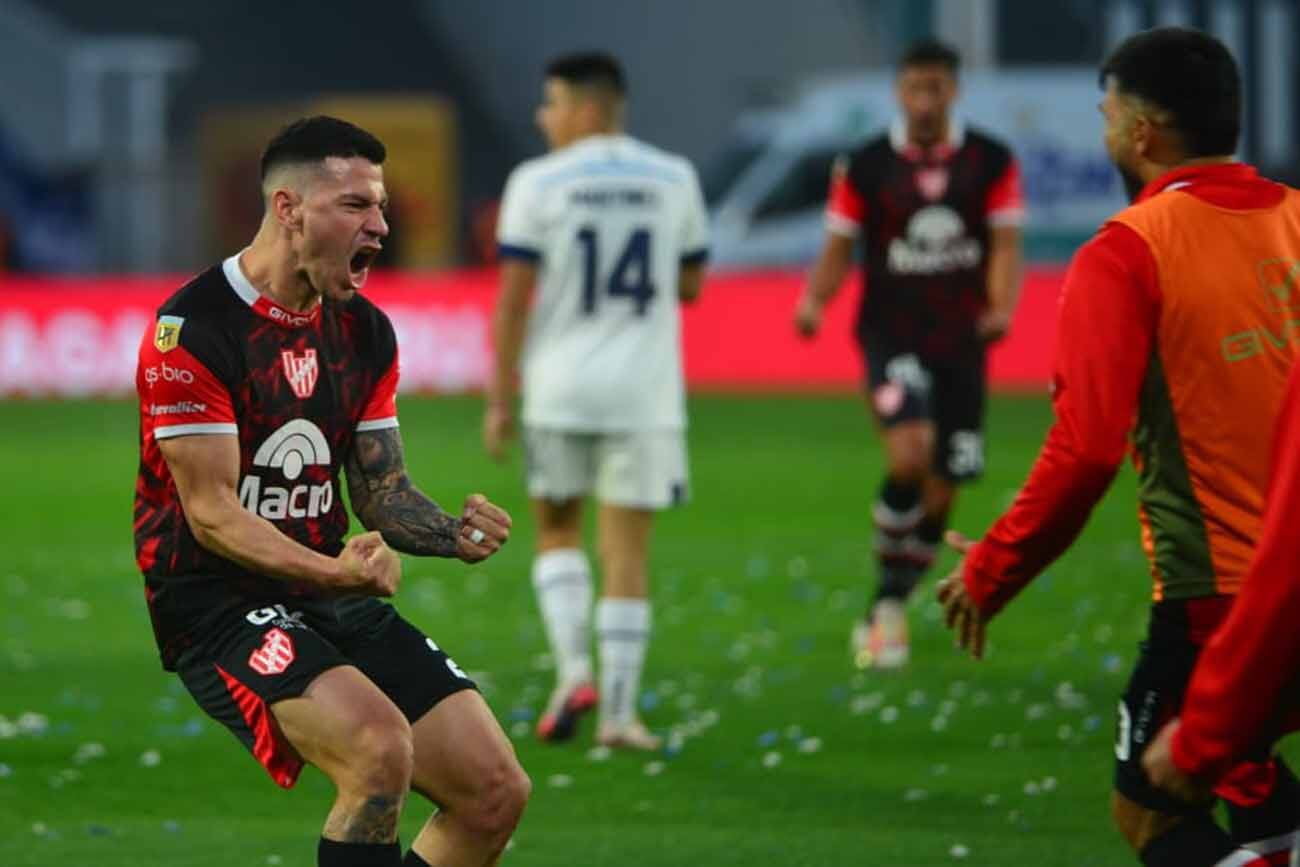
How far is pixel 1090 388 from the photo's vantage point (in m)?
5.13

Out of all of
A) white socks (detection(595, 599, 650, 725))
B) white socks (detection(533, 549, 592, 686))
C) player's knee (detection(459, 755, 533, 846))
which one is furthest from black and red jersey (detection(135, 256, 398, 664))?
white socks (detection(533, 549, 592, 686))

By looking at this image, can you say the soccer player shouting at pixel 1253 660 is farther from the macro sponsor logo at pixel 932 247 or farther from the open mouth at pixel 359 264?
the macro sponsor logo at pixel 932 247

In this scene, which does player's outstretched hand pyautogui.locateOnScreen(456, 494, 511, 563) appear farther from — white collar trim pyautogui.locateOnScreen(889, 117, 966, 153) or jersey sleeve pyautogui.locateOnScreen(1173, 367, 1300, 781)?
white collar trim pyautogui.locateOnScreen(889, 117, 966, 153)

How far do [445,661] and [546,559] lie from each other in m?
3.59

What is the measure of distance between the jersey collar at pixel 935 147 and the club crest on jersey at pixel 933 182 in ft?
0.24

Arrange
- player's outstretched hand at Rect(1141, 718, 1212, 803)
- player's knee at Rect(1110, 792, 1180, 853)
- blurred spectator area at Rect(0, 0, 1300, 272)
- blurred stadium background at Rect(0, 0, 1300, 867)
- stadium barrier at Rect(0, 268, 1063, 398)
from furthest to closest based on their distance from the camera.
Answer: blurred spectator area at Rect(0, 0, 1300, 272) < stadium barrier at Rect(0, 268, 1063, 398) < blurred stadium background at Rect(0, 0, 1300, 867) < player's knee at Rect(1110, 792, 1180, 853) < player's outstretched hand at Rect(1141, 718, 1212, 803)

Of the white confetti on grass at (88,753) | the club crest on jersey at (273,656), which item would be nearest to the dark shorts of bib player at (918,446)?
the white confetti on grass at (88,753)

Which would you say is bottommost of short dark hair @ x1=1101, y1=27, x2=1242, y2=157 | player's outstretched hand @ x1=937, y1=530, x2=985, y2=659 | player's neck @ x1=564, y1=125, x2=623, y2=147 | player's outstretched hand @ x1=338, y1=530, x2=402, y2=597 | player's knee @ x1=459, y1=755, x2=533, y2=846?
player's knee @ x1=459, y1=755, x2=533, y2=846

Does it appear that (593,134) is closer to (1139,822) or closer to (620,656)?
(620,656)

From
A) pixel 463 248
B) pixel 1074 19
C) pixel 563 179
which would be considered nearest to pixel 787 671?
pixel 563 179

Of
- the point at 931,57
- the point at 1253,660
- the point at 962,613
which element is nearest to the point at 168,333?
the point at 962,613

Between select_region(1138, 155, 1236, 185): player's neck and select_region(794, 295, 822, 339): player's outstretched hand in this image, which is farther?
select_region(794, 295, 822, 339): player's outstretched hand

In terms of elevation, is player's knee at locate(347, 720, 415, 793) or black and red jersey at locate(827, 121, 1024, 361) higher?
black and red jersey at locate(827, 121, 1024, 361)

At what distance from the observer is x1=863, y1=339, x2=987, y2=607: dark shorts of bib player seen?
36.4ft
